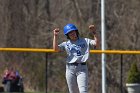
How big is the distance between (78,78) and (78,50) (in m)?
0.47

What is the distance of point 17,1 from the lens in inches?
1236

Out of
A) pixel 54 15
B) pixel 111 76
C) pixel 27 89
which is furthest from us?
pixel 54 15

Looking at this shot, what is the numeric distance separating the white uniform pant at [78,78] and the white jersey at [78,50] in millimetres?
118

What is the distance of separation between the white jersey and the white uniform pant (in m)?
0.12

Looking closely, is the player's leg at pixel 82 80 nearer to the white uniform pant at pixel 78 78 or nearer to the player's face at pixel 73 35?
the white uniform pant at pixel 78 78

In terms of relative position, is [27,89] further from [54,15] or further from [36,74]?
[54,15]

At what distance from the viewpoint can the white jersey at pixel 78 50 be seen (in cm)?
1180

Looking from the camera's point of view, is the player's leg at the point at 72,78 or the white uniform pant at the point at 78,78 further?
the player's leg at the point at 72,78

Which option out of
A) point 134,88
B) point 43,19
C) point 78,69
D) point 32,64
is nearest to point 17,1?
point 43,19

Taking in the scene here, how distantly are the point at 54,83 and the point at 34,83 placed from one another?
0.96 metres

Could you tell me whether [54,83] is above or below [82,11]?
below

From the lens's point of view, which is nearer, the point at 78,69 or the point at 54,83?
the point at 78,69

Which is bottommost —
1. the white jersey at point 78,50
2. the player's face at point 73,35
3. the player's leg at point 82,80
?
the player's leg at point 82,80

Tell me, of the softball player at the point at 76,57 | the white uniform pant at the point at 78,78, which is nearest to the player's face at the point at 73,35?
the softball player at the point at 76,57
